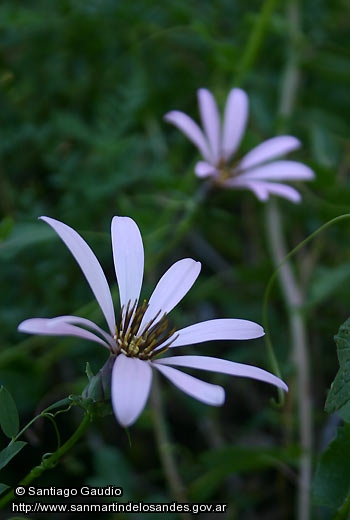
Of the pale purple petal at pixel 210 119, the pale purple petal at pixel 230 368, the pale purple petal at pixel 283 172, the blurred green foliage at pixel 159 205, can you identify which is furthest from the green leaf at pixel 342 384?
the pale purple petal at pixel 210 119

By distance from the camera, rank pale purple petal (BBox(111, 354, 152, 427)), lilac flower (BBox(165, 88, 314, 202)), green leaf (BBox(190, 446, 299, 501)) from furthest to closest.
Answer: lilac flower (BBox(165, 88, 314, 202)) → green leaf (BBox(190, 446, 299, 501)) → pale purple petal (BBox(111, 354, 152, 427))

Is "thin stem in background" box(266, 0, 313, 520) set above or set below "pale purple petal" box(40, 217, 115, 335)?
below

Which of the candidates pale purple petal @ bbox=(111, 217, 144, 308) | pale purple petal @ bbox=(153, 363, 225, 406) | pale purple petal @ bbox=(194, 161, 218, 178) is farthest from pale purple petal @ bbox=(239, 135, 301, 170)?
pale purple petal @ bbox=(153, 363, 225, 406)

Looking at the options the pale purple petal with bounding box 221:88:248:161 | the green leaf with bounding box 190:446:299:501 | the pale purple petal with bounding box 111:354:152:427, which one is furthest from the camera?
the pale purple petal with bounding box 221:88:248:161

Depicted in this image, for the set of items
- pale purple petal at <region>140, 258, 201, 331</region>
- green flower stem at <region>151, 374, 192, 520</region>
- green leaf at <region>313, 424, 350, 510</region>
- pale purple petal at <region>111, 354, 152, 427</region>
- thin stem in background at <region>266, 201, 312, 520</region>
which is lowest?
green flower stem at <region>151, 374, 192, 520</region>

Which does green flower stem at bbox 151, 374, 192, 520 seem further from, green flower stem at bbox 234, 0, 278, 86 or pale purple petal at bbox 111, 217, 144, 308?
green flower stem at bbox 234, 0, 278, 86

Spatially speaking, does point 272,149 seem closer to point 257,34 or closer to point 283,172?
point 283,172

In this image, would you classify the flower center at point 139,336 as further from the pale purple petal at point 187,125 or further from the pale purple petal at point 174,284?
the pale purple petal at point 187,125

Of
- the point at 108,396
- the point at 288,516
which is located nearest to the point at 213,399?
the point at 108,396
